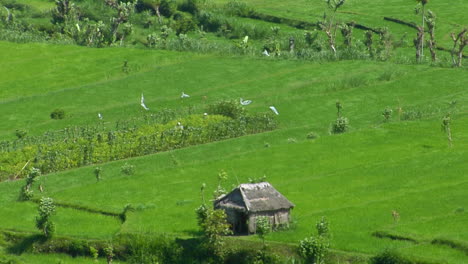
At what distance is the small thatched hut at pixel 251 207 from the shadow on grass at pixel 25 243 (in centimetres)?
1138

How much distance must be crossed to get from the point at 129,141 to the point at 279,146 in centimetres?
1285

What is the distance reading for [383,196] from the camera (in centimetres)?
7038

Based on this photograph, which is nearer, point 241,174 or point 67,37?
point 241,174

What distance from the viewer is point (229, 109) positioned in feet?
322

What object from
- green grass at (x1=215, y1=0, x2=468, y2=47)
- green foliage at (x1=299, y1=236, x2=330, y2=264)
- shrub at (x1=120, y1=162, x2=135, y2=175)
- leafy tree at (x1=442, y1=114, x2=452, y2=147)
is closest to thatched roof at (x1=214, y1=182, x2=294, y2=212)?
green foliage at (x1=299, y1=236, x2=330, y2=264)

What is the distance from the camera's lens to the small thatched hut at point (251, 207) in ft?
207

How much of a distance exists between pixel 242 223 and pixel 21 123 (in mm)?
42837

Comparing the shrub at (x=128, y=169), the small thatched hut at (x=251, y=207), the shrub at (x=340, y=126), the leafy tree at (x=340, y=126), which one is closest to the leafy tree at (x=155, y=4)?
the leafy tree at (x=340, y=126)

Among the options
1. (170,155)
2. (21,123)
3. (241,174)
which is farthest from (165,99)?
(241,174)

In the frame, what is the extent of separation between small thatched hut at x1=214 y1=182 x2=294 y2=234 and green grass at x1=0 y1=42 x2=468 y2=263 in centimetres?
126

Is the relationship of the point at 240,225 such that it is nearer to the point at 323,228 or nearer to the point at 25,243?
the point at 323,228

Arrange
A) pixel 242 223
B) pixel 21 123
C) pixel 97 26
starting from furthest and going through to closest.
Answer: pixel 97 26 → pixel 21 123 → pixel 242 223

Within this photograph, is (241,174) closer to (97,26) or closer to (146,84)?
(146,84)

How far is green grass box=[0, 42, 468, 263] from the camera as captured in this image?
66.8 m
